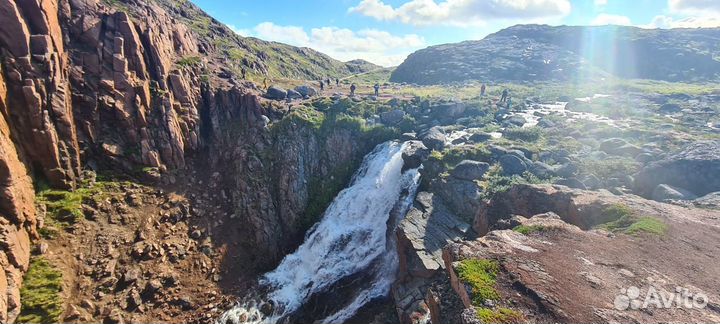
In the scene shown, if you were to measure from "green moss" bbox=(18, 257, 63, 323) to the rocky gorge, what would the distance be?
121 mm

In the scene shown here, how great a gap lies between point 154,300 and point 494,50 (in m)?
143

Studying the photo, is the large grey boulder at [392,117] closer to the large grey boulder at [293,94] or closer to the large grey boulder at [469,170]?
the large grey boulder at [293,94]

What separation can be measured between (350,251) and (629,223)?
23566 millimetres

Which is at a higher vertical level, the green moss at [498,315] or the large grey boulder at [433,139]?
the large grey boulder at [433,139]

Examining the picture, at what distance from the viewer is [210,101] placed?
4584 cm

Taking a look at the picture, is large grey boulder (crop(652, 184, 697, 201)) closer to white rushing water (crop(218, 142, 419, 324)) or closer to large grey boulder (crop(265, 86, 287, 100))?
white rushing water (crop(218, 142, 419, 324))

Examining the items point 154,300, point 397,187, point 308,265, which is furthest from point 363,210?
point 154,300

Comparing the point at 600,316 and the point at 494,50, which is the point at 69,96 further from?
the point at 494,50

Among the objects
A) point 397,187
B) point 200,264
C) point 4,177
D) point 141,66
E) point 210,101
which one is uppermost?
point 141,66

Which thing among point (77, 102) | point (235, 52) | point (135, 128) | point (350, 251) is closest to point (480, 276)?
point (350, 251)

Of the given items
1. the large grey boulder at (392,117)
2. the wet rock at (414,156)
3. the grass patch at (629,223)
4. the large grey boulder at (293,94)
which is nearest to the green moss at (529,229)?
the grass patch at (629,223)

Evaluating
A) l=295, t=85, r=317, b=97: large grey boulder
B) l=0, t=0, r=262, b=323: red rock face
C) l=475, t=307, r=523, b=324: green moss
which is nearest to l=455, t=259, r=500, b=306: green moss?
l=475, t=307, r=523, b=324: green moss

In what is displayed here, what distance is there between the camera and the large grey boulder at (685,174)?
31953 mm

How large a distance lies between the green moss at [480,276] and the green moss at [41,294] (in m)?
29.5
